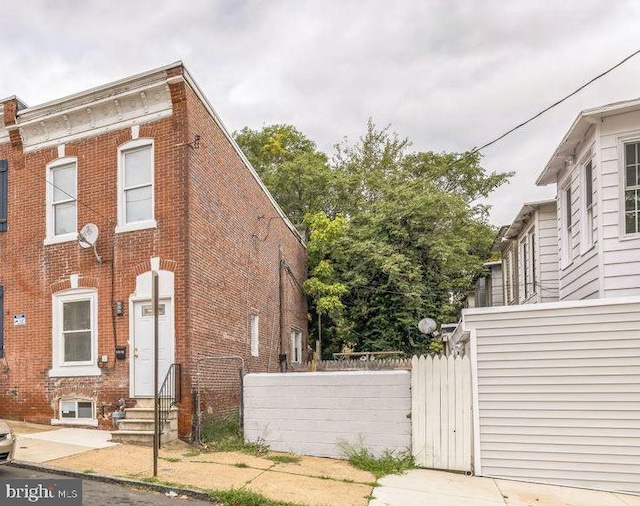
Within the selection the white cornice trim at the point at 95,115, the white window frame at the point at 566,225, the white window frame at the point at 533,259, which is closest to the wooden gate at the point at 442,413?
the white window frame at the point at 566,225

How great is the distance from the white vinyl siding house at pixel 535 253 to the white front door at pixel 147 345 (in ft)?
30.2

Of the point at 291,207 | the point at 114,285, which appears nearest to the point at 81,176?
the point at 114,285

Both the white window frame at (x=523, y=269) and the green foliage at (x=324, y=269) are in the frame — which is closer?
the white window frame at (x=523, y=269)

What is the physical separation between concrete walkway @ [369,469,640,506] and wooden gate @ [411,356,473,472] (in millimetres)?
356

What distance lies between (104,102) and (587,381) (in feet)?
36.1

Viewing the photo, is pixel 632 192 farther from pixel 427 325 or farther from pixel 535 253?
pixel 427 325

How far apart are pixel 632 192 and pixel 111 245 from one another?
10353mm

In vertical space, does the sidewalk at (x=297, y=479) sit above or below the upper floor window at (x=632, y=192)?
below

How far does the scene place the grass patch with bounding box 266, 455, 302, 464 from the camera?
29.9ft

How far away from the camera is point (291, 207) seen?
29203 millimetres

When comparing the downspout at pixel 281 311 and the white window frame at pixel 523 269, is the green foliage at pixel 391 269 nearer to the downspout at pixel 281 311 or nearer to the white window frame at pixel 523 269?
the downspout at pixel 281 311

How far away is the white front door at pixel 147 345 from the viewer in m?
11.1

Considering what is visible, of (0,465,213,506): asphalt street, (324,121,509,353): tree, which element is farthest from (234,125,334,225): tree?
(0,465,213,506): asphalt street

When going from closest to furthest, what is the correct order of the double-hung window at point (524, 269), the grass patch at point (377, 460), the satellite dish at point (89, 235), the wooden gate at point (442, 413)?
the grass patch at point (377, 460), the wooden gate at point (442, 413), the satellite dish at point (89, 235), the double-hung window at point (524, 269)
